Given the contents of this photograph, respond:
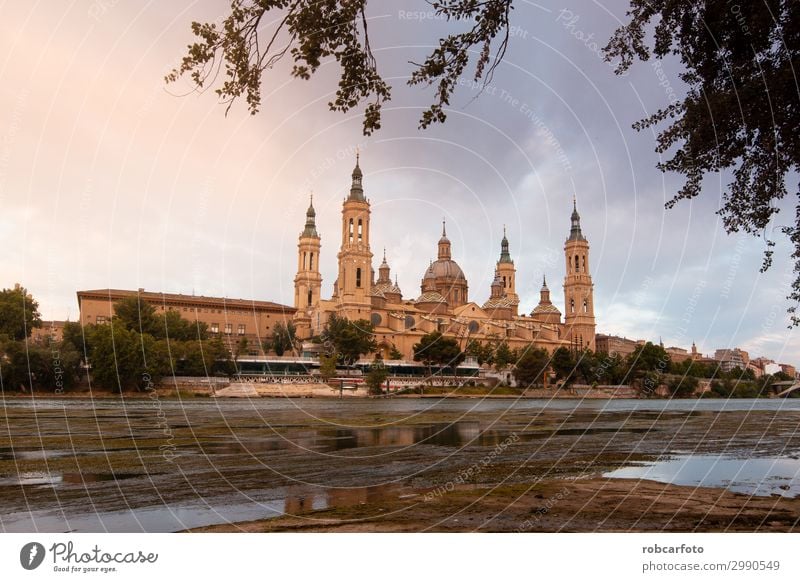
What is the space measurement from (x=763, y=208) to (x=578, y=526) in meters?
4.44

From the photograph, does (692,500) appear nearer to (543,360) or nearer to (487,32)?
(487,32)

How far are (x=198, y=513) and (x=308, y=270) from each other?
3362 inches

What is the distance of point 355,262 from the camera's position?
3054 inches

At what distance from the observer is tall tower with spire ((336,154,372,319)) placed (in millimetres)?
77000

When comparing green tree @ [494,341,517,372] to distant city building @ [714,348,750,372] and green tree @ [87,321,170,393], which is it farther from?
distant city building @ [714,348,750,372]

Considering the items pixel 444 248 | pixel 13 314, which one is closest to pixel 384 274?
pixel 444 248

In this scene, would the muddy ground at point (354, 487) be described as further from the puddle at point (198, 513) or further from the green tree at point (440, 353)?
the green tree at point (440, 353)

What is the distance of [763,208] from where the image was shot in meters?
7.38

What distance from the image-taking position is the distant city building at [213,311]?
7619cm

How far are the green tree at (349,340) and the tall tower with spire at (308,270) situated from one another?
20.8m

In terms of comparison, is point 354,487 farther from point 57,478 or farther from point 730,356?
point 730,356

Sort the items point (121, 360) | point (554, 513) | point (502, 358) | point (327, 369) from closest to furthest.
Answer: point (554, 513) → point (121, 360) → point (327, 369) → point (502, 358)

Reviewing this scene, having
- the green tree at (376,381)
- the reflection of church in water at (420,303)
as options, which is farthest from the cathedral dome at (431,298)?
the green tree at (376,381)
